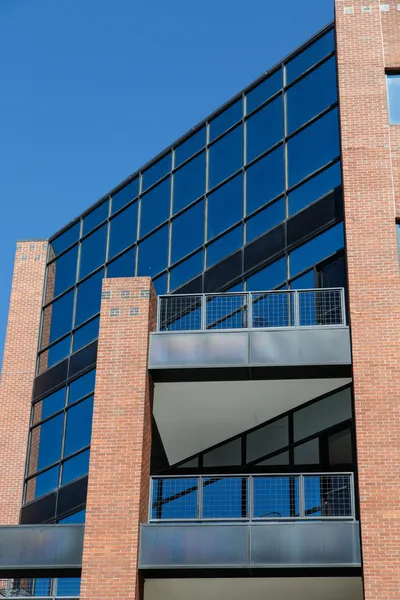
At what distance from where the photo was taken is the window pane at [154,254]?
90.4ft

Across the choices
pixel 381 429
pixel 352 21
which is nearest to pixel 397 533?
pixel 381 429

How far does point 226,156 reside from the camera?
27.0m

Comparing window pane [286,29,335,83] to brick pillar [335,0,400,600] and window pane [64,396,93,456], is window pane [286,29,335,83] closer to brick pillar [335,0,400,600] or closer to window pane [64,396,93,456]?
brick pillar [335,0,400,600]

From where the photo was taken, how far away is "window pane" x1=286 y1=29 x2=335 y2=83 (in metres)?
24.8

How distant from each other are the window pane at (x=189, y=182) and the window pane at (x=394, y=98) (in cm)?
631

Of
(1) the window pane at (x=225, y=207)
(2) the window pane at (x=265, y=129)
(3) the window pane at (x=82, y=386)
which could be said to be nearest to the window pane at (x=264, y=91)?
(2) the window pane at (x=265, y=129)

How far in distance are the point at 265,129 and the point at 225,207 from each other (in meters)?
2.33

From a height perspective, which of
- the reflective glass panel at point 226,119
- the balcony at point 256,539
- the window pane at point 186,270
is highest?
the reflective glass panel at point 226,119

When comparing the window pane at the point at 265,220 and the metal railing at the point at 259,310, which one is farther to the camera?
the window pane at the point at 265,220

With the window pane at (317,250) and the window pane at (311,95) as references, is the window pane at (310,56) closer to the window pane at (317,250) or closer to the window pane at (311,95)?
the window pane at (311,95)

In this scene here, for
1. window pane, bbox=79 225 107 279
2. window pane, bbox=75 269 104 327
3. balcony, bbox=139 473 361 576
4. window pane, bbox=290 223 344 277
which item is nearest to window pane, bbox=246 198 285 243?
window pane, bbox=290 223 344 277

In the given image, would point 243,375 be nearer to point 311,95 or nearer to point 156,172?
point 311,95

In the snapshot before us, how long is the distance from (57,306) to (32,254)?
99.8 inches

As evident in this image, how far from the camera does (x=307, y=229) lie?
23172mm
